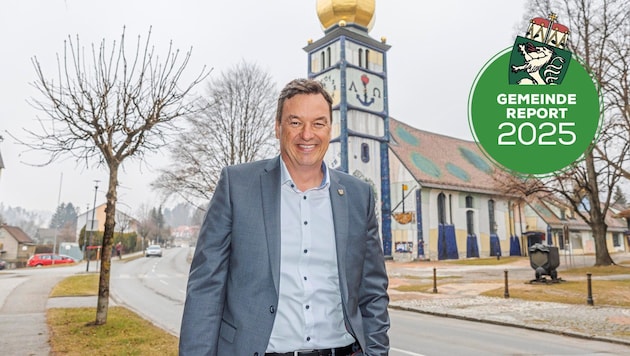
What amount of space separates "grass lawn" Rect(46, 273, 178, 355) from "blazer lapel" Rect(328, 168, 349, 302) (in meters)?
5.30

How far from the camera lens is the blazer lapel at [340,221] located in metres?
2.17

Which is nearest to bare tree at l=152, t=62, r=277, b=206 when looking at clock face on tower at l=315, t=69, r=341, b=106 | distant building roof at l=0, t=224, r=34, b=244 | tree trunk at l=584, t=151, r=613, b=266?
clock face on tower at l=315, t=69, r=341, b=106

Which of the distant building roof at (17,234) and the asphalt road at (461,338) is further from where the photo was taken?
the distant building roof at (17,234)

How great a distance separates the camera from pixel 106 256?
29.4 ft

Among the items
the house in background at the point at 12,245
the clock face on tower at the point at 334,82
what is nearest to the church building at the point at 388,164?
the clock face on tower at the point at 334,82

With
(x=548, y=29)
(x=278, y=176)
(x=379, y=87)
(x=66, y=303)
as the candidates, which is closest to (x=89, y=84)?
(x=66, y=303)

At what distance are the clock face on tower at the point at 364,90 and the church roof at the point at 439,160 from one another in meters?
3.85

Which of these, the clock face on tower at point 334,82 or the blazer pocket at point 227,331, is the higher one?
the clock face on tower at point 334,82

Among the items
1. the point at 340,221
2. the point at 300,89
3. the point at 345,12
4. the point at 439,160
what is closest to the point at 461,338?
the point at 340,221

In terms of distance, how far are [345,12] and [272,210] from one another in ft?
110

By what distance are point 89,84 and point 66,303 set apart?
24.1ft

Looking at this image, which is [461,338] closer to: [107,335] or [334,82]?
[107,335]

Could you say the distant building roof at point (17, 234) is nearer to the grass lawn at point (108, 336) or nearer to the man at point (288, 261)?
the grass lawn at point (108, 336)

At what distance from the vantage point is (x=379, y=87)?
34.1 m
